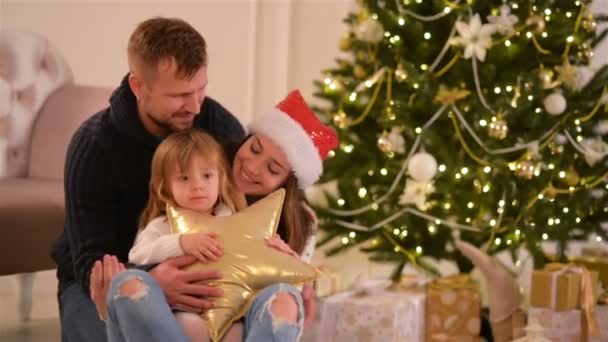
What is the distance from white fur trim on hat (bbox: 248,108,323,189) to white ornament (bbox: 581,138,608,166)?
5.55 ft

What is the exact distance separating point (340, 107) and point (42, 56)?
1.02m

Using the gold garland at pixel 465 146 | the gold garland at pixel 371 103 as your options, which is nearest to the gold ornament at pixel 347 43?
the gold garland at pixel 371 103

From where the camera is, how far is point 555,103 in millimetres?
3648

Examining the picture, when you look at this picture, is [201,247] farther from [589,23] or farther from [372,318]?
[589,23]

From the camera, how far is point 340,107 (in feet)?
12.6

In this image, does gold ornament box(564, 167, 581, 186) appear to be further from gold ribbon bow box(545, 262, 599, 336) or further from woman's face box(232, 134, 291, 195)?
woman's face box(232, 134, 291, 195)

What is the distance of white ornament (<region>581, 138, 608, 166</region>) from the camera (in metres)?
3.75

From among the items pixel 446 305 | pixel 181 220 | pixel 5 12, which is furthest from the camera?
pixel 5 12

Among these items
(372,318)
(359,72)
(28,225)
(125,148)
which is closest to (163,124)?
(125,148)

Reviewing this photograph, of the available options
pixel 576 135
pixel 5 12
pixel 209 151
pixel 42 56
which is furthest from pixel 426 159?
pixel 5 12

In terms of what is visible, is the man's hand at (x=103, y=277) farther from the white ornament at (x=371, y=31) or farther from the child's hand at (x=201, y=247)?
the white ornament at (x=371, y=31)

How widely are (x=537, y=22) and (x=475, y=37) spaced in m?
0.23

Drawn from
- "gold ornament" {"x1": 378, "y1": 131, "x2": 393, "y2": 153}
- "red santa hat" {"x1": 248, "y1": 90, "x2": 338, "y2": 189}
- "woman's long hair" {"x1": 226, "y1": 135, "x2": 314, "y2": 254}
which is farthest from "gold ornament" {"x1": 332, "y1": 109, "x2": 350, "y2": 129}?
"woman's long hair" {"x1": 226, "y1": 135, "x2": 314, "y2": 254}

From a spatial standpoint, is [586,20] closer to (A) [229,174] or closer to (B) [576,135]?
(B) [576,135]
